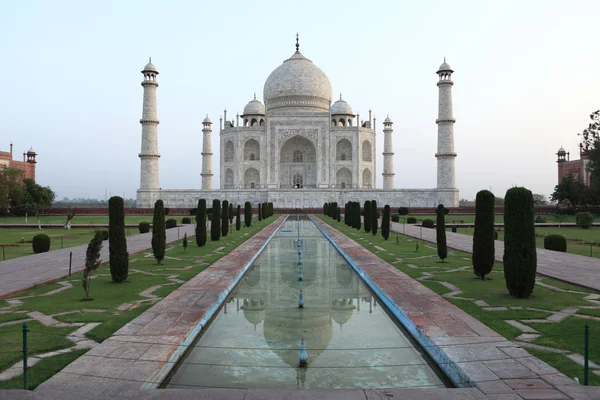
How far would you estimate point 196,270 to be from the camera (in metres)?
8.52

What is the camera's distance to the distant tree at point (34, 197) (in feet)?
97.4

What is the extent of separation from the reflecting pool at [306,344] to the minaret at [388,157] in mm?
34073

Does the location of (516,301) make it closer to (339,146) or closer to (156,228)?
(156,228)

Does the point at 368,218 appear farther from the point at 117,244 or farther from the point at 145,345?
Result: the point at 145,345

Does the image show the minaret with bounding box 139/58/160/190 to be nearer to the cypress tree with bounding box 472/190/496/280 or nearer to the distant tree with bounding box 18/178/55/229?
the distant tree with bounding box 18/178/55/229

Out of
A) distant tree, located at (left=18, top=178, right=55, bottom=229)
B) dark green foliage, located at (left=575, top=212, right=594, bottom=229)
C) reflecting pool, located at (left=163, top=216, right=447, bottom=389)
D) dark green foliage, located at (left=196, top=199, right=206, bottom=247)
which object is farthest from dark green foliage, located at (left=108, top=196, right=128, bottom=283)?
distant tree, located at (left=18, top=178, right=55, bottom=229)

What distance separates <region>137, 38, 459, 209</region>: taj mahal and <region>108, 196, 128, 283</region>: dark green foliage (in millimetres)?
27137

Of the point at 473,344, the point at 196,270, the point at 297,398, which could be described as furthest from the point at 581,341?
the point at 196,270

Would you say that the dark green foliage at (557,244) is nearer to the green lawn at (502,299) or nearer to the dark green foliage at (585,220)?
the green lawn at (502,299)

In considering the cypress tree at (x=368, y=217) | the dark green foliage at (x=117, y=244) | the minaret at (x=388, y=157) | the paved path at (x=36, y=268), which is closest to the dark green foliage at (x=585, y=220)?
the cypress tree at (x=368, y=217)

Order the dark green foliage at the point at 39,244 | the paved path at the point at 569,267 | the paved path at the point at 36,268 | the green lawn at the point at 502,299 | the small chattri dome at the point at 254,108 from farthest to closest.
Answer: the small chattri dome at the point at 254,108, the dark green foliage at the point at 39,244, the paved path at the point at 569,267, the paved path at the point at 36,268, the green lawn at the point at 502,299

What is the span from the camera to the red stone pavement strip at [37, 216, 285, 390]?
3369 mm

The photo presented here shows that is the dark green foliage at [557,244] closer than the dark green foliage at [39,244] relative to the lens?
No

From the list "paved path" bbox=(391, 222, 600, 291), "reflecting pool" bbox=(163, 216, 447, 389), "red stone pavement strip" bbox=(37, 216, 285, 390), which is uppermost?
"paved path" bbox=(391, 222, 600, 291)
